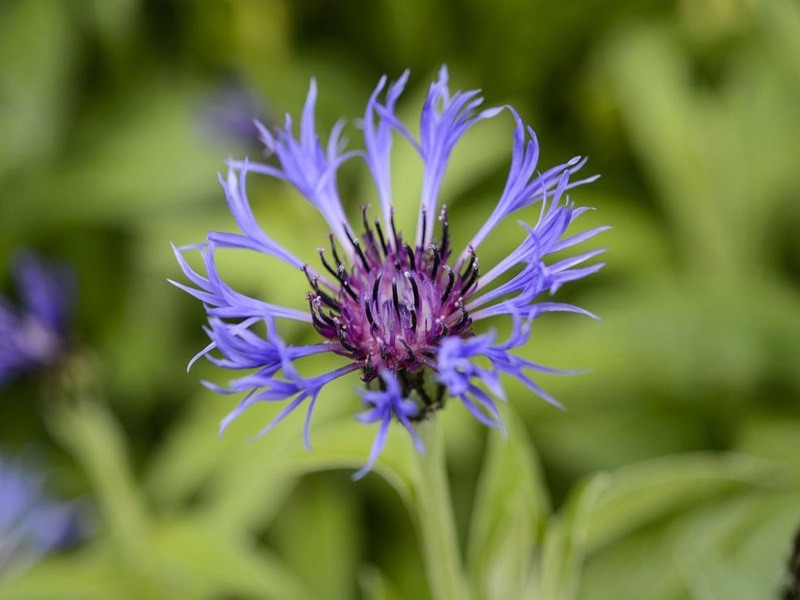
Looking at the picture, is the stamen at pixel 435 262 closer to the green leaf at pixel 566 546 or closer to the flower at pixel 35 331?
the green leaf at pixel 566 546

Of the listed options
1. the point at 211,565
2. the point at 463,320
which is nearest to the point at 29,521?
the point at 211,565

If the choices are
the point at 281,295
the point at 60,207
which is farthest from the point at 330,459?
the point at 60,207

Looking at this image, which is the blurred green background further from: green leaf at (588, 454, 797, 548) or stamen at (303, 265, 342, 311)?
stamen at (303, 265, 342, 311)

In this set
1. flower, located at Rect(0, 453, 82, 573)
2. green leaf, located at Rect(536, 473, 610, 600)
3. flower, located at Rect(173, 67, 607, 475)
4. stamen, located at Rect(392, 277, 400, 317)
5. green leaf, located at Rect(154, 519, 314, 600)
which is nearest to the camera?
flower, located at Rect(173, 67, 607, 475)

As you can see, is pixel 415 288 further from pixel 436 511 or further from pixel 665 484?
pixel 665 484

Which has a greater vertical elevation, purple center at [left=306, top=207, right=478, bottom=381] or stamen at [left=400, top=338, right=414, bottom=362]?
purple center at [left=306, top=207, right=478, bottom=381]

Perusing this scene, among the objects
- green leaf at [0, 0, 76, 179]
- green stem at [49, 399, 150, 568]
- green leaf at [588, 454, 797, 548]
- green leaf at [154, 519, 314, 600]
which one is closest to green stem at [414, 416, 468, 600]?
green leaf at [588, 454, 797, 548]

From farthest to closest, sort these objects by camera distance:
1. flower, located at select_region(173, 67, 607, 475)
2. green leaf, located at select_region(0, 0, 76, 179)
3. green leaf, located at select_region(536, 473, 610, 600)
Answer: green leaf, located at select_region(0, 0, 76, 179) → green leaf, located at select_region(536, 473, 610, 600) → flower, located at select_region(173, 67, 607, 475)
